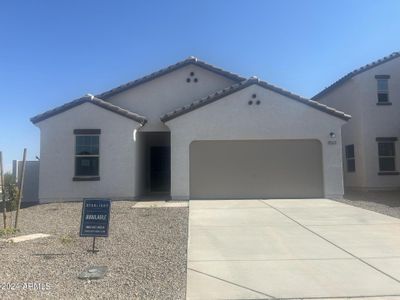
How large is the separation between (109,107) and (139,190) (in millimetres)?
3864

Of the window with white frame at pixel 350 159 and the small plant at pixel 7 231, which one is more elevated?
the window with white frame at pixel 350 159

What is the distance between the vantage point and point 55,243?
8977 millimetres

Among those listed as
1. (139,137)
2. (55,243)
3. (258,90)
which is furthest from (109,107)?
(55,243)

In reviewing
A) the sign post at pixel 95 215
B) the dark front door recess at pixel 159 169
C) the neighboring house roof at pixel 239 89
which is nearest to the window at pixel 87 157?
the neighboring house roof at pixel 239 89

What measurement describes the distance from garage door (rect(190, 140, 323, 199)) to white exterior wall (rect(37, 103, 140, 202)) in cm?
267

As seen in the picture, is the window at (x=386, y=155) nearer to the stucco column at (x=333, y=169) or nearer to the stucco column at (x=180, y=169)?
the stucco column at (x=333, y=169)

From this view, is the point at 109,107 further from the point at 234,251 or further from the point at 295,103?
the point at 234,251

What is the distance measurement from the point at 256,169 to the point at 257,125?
1.82m

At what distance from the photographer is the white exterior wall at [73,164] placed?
1670 cm

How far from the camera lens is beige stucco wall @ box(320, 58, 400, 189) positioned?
65.0 feet

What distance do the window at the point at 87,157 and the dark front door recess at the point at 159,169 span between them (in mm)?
5292

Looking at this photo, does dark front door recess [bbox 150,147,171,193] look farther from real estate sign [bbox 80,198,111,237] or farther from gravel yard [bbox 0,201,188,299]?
real estate sign [bbox 80,198,111,237]

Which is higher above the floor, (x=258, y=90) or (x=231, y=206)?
(x=258, y=90)

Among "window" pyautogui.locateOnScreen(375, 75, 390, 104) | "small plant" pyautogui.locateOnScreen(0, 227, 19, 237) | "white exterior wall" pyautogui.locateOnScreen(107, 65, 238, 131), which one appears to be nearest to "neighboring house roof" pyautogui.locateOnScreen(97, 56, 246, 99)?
"white exterior wall" pyautogui.locateOnScreen(107, 65, 238, 131)
